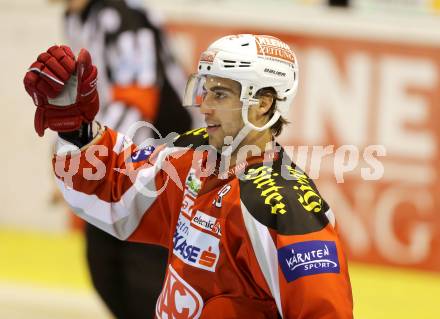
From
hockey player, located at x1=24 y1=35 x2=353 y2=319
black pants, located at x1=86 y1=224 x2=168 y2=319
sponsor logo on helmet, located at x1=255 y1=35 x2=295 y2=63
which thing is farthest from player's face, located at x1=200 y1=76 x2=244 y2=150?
black pants, located at x1=86 y1=224 x2=168 y2=319

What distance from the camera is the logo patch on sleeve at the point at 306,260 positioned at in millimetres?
2695

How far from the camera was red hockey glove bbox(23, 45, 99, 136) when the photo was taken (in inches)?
115

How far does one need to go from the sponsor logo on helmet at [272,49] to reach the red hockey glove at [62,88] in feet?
1.54

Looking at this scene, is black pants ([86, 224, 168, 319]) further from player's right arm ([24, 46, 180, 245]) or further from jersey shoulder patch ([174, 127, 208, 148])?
jersey shoulder patch ([174, 127, 208, 148])

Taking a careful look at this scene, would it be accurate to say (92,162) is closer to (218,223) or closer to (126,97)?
(218,223)

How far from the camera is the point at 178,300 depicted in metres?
2.96

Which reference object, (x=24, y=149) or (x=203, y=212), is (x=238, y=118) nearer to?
(x=203, y=212)

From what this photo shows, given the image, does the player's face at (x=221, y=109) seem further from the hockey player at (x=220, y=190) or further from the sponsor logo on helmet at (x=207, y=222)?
the sponsor logo on helmet at (x=207, y=222)

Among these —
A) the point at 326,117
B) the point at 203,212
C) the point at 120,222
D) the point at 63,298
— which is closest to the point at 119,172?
the point at 120,222

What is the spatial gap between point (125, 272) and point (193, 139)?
1.56 m

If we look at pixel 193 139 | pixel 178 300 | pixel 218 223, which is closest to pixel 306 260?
pixel 218 223

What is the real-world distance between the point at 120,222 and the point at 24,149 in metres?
4.08

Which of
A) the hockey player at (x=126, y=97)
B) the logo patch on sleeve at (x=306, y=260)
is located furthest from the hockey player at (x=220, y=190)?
the hockey player at (x=126, y=97)

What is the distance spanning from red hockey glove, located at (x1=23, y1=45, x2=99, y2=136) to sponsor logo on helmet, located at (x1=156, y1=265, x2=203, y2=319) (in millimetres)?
498
